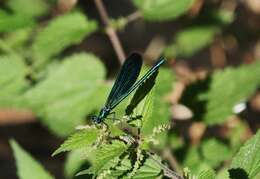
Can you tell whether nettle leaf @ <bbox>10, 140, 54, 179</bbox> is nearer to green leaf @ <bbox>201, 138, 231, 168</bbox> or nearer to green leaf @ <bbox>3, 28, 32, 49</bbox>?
green leaf @ <bbox>201, 138, 231, 168</bbox>

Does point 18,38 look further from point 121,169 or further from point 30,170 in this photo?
point 121,169

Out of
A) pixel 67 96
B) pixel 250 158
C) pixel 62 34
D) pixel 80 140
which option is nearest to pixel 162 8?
pixel 62 34

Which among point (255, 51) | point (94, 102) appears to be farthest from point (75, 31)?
point (255, 51)

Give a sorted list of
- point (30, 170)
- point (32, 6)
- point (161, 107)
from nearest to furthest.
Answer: point (30, 170)
point (161, 107)
point (32, 6)

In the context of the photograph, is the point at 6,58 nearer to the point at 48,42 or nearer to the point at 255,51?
the point at 48,42

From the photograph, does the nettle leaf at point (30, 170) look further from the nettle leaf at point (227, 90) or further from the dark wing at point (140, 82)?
the nettle leaf at point (227, 90)

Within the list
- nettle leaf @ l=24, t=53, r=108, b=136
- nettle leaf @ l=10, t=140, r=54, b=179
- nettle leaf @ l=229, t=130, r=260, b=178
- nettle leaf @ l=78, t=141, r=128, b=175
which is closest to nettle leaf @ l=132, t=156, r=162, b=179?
nettle leaf @ l=78, t=141, r=128, b=175
